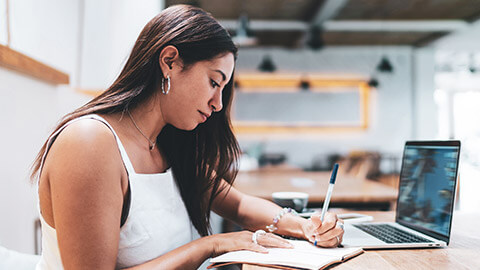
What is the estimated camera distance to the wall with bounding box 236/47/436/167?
27.5 ft

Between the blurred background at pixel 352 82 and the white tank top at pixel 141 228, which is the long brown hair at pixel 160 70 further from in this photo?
the blurred background at pixel 352 82

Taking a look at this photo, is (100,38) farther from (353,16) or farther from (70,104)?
(353,16)

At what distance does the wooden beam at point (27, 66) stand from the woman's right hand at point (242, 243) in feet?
3.28

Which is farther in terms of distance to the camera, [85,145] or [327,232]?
[327,232]

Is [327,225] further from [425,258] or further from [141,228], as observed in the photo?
[141,228]

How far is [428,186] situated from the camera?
121 cm

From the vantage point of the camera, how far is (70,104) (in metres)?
2.30

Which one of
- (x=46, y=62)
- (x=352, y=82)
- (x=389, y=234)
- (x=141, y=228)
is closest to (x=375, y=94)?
(x=352, y=82)

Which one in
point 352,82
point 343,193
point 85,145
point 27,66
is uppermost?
point 352,82

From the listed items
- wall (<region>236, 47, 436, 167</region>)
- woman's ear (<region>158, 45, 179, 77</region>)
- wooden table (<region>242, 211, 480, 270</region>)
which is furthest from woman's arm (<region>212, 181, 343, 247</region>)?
wall (<region>236, 47, 436, 167</region>)

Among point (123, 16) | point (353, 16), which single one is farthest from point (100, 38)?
point (353, 16)

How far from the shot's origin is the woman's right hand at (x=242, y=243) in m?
1.02

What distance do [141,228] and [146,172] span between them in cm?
18

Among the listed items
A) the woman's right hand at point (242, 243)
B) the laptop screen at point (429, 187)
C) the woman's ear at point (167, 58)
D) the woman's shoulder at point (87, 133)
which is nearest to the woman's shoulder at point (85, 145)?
the woman's shoulder at point (87, 133)
